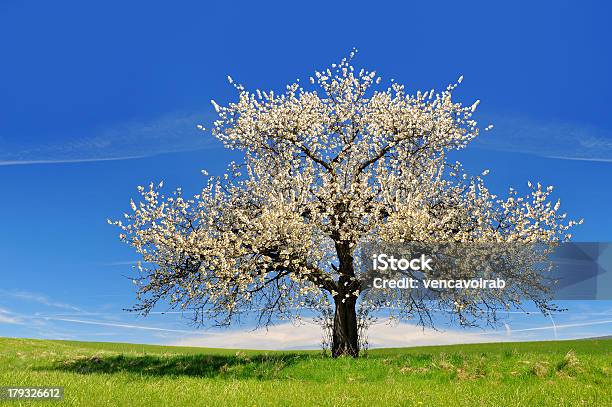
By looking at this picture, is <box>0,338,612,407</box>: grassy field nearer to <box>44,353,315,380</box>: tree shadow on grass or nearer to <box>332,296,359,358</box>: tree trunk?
<box>44,353,315,380</box>: tree shadow on grass

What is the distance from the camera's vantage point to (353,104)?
23.5 m

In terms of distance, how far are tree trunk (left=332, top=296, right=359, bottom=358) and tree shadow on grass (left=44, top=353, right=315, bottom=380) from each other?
1.21 meters

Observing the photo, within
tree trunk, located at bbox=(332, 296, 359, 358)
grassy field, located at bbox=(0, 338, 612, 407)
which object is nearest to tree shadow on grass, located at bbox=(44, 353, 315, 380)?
grassy field, located at bbox=(0, 338, 612, 407)

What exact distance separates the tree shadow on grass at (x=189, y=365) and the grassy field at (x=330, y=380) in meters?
0.04

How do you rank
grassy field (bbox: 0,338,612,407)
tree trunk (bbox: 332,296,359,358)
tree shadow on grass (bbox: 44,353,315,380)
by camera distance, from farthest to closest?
tree trunk (bbox: 332,296,359,358)
tree shadow on grass (bbox: 44,353,315,380)
grassy field (bbox: 0,338,612,407)

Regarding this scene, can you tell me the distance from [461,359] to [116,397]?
11.5m

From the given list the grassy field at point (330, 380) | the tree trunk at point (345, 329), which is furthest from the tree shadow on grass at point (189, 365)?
the tree trunk at point (345, 329)

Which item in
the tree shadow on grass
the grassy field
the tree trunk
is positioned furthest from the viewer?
the tree trunk

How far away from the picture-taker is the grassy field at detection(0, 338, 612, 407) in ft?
45.4

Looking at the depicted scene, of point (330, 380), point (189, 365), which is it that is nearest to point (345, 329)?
point (330, 380)

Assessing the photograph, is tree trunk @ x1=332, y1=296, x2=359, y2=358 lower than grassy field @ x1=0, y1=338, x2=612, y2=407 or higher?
higher

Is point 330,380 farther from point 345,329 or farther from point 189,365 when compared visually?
point 189,365

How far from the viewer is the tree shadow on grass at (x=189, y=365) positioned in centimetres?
2145

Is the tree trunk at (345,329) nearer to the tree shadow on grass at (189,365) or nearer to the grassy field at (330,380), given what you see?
the grassy field at (330,380)
